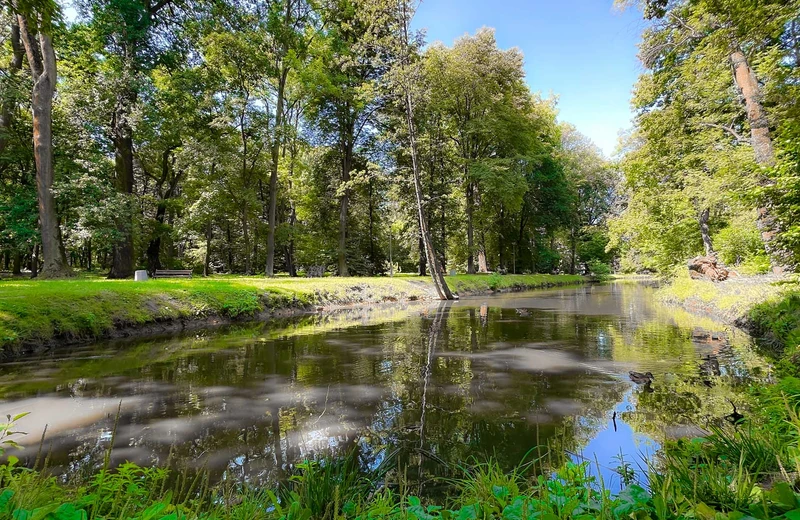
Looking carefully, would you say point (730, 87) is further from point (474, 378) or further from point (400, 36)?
point (474, 378)

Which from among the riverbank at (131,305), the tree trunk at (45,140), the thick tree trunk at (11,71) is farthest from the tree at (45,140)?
the thick tree trunk at (11,71)

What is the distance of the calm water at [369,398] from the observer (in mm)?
3221

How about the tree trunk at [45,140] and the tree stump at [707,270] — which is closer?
the tree trunk at [45,140]

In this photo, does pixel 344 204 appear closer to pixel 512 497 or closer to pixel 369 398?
pixel 369 398

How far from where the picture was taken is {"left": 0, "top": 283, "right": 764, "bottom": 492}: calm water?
322 cm

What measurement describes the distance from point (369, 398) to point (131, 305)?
7.68m

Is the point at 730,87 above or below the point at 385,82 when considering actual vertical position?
below

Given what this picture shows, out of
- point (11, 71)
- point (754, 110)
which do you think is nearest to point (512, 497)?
point (754, 110)

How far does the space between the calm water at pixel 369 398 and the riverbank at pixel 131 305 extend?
949 millimetres

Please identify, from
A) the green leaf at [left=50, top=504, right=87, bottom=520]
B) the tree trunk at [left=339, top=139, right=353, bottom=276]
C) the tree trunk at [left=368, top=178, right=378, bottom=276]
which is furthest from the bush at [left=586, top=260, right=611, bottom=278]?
the green leaf at [left=50, top=504, right=87, bottom=520]

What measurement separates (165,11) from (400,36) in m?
11.3

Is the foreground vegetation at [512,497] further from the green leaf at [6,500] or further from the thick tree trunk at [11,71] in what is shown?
the thick tree trunk at [11,71]

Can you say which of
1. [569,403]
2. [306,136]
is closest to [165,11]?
[306,136]

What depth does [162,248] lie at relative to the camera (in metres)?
31.3
